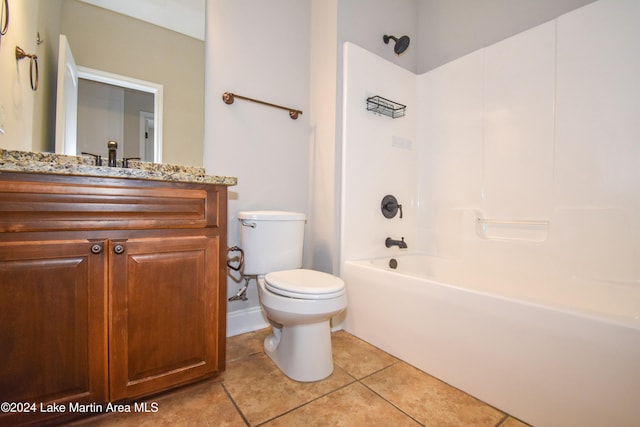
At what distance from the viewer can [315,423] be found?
41.5 inches

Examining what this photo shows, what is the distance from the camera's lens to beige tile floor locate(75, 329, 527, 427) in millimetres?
1064

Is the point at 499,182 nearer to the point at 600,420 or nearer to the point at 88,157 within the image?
the point at 600,420

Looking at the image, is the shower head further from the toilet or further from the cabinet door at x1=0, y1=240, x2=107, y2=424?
the cabinet door at x1=0, y1=240, x2=107, y2=424

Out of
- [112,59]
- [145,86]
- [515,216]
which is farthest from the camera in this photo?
[515,216]

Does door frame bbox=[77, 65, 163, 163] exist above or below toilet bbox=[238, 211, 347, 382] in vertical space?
above

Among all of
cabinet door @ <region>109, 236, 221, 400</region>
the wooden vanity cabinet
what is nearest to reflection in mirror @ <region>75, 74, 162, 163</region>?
the wooden vanity cabinet

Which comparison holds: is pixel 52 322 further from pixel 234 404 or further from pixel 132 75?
pixel 132 75

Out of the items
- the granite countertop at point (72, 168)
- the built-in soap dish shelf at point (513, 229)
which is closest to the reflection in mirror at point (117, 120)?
the granite countertop at point (72, 168)

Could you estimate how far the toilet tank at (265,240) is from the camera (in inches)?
63.1

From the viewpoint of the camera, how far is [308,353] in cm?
133

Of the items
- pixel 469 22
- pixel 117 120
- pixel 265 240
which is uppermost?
pixel 469 22

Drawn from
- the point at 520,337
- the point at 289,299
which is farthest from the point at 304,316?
the point at 520,337

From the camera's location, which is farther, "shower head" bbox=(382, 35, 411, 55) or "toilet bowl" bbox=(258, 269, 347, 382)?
"shower head" bbox=(382, 35, 411, 55)

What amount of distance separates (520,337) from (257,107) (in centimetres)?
186
